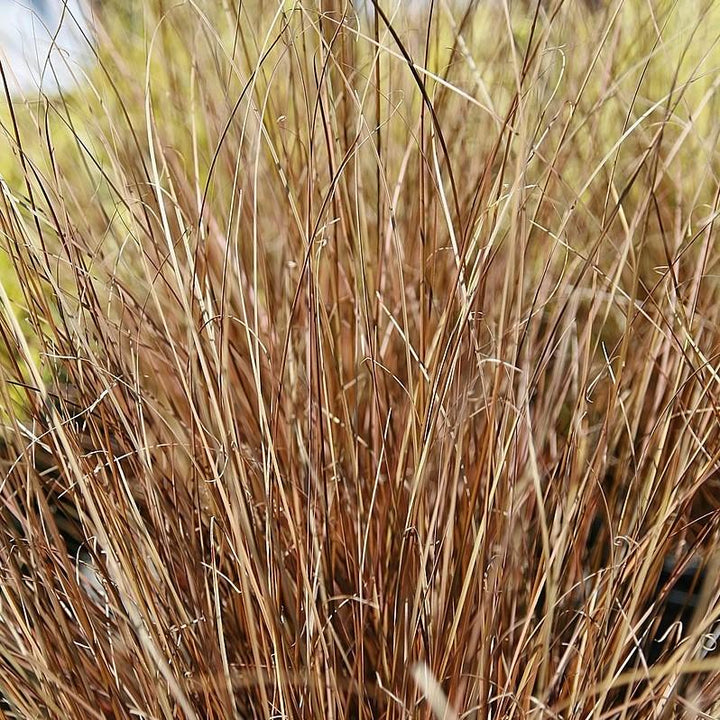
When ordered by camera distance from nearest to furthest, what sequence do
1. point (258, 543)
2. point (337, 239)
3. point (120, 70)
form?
point (258, 543) < point (337, 239) < point (120, 70)

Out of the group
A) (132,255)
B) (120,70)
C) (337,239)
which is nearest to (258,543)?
(337,239)

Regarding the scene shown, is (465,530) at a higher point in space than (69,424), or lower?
lower

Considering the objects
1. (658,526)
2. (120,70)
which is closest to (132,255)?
(120,70)

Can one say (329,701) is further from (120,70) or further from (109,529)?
(120,70)

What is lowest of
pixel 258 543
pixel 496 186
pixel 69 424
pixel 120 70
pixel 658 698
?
pixel 658 698

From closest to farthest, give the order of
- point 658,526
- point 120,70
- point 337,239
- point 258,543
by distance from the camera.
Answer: point 658,526
point 258,543
point 337,239
point 120,70

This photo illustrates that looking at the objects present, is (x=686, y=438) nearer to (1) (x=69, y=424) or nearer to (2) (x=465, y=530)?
(2) (x=465, y=530)

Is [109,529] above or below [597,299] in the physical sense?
below

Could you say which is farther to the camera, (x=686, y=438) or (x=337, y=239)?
(x=337, y=239)

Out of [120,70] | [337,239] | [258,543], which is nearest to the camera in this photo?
[258,543]
